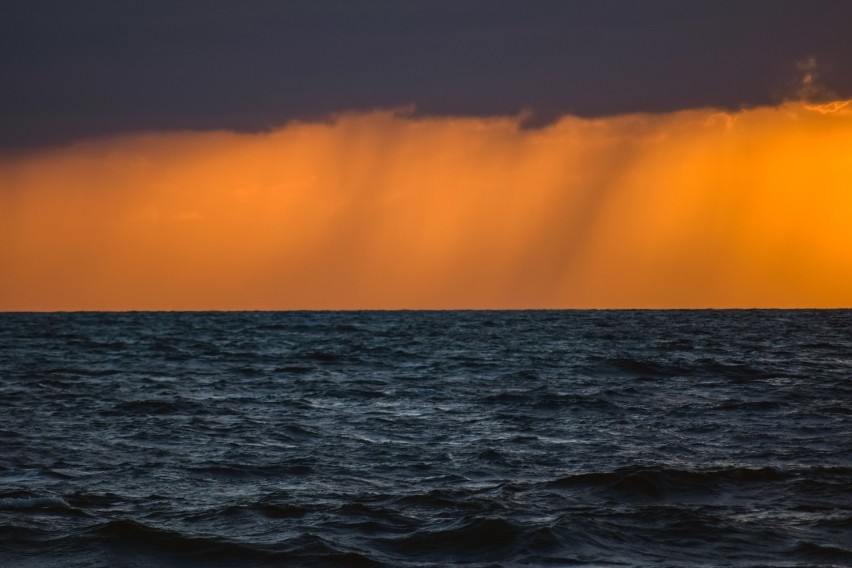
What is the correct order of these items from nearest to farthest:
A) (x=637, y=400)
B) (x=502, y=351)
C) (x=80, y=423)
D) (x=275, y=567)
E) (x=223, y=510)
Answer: (x=275, y=567)
(x=223, y=510)
(x=80, y=423)
(x=637, y=400)
(x=502, y=351)

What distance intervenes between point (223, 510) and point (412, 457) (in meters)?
5.17

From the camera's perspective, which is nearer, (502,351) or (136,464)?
(136,464)

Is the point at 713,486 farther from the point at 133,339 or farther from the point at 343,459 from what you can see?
the point at 133,339

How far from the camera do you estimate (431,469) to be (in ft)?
56.2

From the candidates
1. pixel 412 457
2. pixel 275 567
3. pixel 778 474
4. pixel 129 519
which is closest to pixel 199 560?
pixel 275 567

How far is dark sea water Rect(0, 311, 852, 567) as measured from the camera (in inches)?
475

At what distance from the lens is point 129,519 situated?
517 inches

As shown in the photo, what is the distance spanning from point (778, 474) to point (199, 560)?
9710 mm

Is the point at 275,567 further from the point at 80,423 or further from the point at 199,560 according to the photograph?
the point at 80,423

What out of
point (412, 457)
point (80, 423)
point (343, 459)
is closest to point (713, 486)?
point (412, 457)

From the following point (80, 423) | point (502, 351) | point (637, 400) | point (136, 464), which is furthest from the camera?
point (502, 351)

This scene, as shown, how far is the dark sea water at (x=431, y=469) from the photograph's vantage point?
12055 millimetres

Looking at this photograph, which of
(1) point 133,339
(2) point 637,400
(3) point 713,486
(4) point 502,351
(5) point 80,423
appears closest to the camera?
(3) point 713,486

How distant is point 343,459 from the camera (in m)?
18.3
